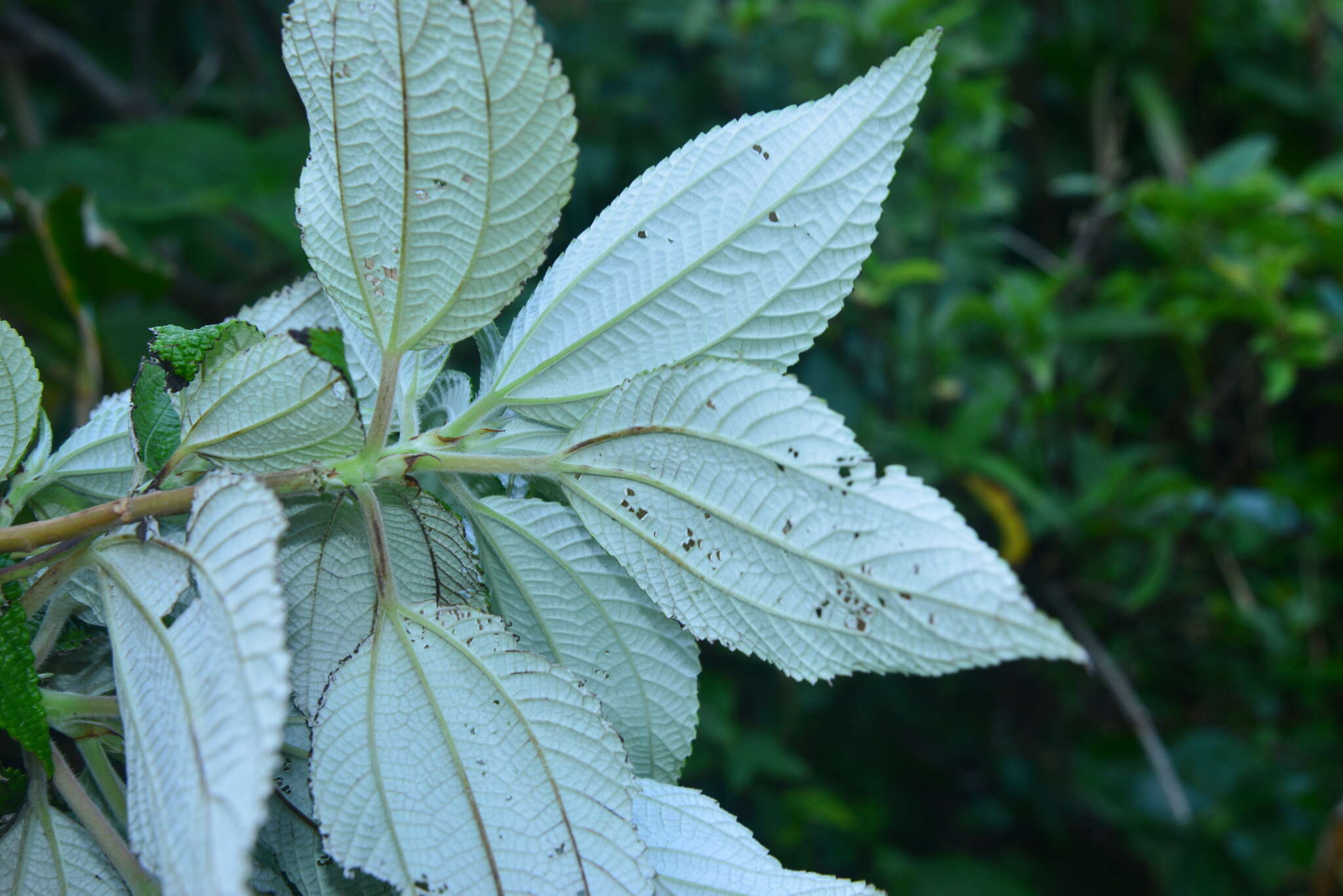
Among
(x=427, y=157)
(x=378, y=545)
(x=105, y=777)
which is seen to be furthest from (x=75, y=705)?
(x=427, y=157)

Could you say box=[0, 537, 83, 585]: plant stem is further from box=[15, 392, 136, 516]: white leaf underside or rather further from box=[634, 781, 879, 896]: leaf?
box=[634, 781, 879, 896]: leaf

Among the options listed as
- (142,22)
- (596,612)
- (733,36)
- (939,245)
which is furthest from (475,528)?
(142,22)

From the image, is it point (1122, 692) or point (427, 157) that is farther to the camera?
point (1122, 692)

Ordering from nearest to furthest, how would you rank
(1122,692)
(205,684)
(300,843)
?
1. (205,684)
2. (300,843)
3. (1122,692)

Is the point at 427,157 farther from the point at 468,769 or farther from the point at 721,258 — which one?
the point at 468,769

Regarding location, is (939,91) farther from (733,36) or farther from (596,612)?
(596,612)

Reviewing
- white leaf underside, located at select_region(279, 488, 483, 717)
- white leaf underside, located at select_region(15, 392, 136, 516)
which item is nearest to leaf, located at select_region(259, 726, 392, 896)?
white leaf underside, located at select_region(279, 488, 483, 717)

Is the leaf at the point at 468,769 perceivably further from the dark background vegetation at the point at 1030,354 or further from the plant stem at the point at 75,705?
the dark background vegetation at the point at 1030,354

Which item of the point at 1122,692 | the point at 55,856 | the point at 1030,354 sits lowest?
the point at 55,856
